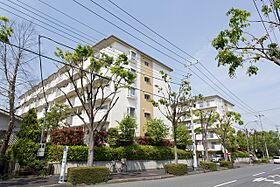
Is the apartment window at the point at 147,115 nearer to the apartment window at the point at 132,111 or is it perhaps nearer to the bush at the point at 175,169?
the apartment window at the point at 132,111

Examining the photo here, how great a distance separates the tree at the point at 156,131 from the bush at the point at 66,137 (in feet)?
29.2

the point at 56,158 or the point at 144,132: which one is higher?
the point at 144,132

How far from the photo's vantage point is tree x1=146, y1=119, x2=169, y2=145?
24.3 m

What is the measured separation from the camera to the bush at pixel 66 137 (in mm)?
17500

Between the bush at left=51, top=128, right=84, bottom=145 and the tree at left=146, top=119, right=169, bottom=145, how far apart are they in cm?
890

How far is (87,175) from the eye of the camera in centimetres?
1230

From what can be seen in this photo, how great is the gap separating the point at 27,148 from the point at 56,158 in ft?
7.30

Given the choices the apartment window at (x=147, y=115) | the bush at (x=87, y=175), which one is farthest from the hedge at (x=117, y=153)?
the apartment window at (x=147, y=115)

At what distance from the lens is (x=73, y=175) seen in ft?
39.3

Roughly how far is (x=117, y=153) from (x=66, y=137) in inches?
200

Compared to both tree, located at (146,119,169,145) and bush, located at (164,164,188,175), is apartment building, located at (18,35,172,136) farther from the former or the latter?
bush, located at (164,164,188,175)

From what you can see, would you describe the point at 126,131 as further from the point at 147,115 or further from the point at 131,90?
the point at 147,115

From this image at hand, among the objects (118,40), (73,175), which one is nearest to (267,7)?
(73,175)

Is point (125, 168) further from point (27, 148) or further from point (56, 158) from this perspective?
point (27, 148)
